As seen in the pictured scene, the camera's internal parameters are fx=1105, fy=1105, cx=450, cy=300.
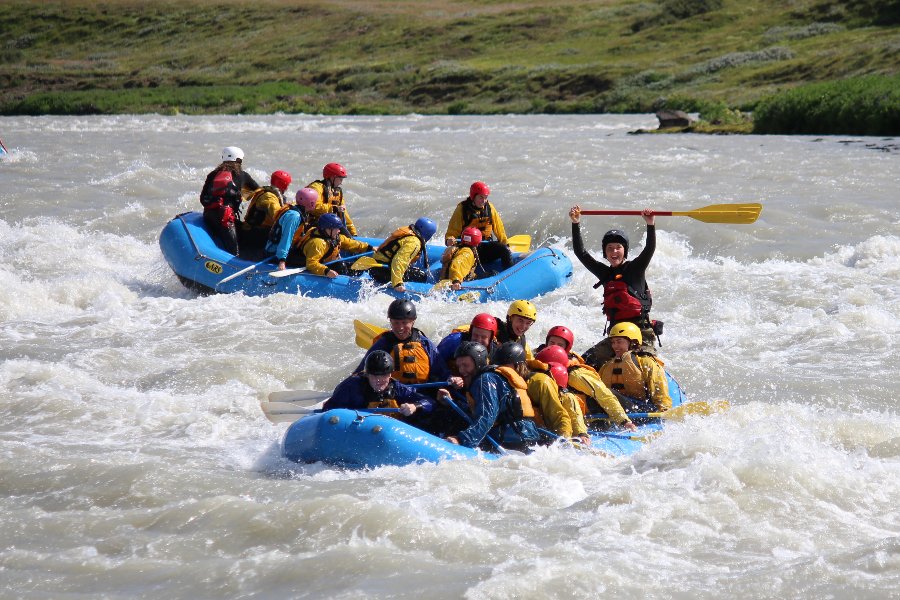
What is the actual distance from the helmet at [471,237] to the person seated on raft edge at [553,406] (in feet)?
13.9

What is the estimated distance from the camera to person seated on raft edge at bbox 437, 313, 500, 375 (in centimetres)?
632

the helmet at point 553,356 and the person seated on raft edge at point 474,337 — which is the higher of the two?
the person seated on raft edge at point 474,337

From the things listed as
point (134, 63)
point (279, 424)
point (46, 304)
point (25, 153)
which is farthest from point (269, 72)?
point (279, 424)

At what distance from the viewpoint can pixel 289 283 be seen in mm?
10352

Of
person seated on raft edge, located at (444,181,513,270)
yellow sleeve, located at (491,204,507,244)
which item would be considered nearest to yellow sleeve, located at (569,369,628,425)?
person seated on raft edge, located at (444,181,513,270)

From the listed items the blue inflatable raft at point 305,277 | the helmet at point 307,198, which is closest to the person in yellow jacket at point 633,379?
the blue inflatable raft at point 305,277

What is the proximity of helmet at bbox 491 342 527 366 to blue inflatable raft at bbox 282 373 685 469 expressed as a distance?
51 cm

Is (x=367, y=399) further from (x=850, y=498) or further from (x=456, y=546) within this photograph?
(x=850, y=498)

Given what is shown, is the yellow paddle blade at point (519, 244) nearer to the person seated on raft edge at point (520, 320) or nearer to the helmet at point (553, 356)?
the person seated on raft edge at point (520, 320)

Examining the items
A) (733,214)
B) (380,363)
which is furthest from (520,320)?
(733,214)

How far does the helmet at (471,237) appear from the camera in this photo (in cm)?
1038

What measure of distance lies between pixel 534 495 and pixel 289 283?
5317 mm

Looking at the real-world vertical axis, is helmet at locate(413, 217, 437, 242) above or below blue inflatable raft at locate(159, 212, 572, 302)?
above

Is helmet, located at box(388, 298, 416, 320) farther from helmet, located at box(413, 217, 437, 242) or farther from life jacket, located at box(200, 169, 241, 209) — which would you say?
life jacket, located at box(200, 169, 241, 209)
